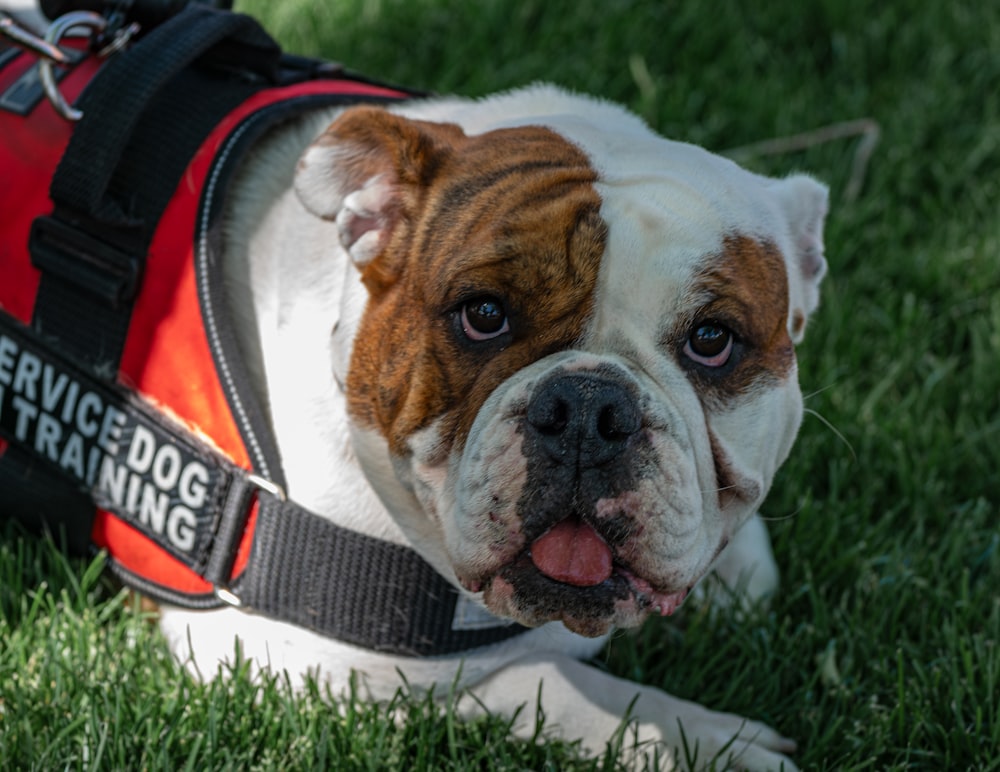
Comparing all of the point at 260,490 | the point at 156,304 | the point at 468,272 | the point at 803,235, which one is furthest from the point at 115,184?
the point at 803,235

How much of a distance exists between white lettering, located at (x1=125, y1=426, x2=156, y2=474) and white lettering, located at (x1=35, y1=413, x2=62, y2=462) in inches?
8.0

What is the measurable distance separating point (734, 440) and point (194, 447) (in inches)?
42.2

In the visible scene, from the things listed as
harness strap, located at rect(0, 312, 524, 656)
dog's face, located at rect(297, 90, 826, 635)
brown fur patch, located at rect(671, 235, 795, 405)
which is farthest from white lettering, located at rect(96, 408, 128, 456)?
brown fur patch, located at rect(671, 235, 795, 405)

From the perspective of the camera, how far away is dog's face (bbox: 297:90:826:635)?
6.95 ft

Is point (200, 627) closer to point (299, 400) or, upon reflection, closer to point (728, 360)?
point (299, 400)

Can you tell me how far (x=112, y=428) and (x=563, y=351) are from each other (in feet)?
3.45

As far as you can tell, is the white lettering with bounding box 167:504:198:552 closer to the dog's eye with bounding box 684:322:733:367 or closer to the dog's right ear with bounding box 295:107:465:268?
the dog's right ear with bounding box 295:107:465:268

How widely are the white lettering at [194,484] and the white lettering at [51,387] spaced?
1.15ft

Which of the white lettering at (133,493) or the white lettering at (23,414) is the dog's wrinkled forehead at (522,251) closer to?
the white lettering at (133,493)

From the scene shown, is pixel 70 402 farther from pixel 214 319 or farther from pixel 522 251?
pixel 522 251

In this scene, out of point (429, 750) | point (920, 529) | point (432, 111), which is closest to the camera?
point (429, 750)

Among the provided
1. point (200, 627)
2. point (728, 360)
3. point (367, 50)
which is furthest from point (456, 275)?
point (367, 50)

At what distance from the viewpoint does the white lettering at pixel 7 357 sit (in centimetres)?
280

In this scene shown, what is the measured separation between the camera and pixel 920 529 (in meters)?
3.28
